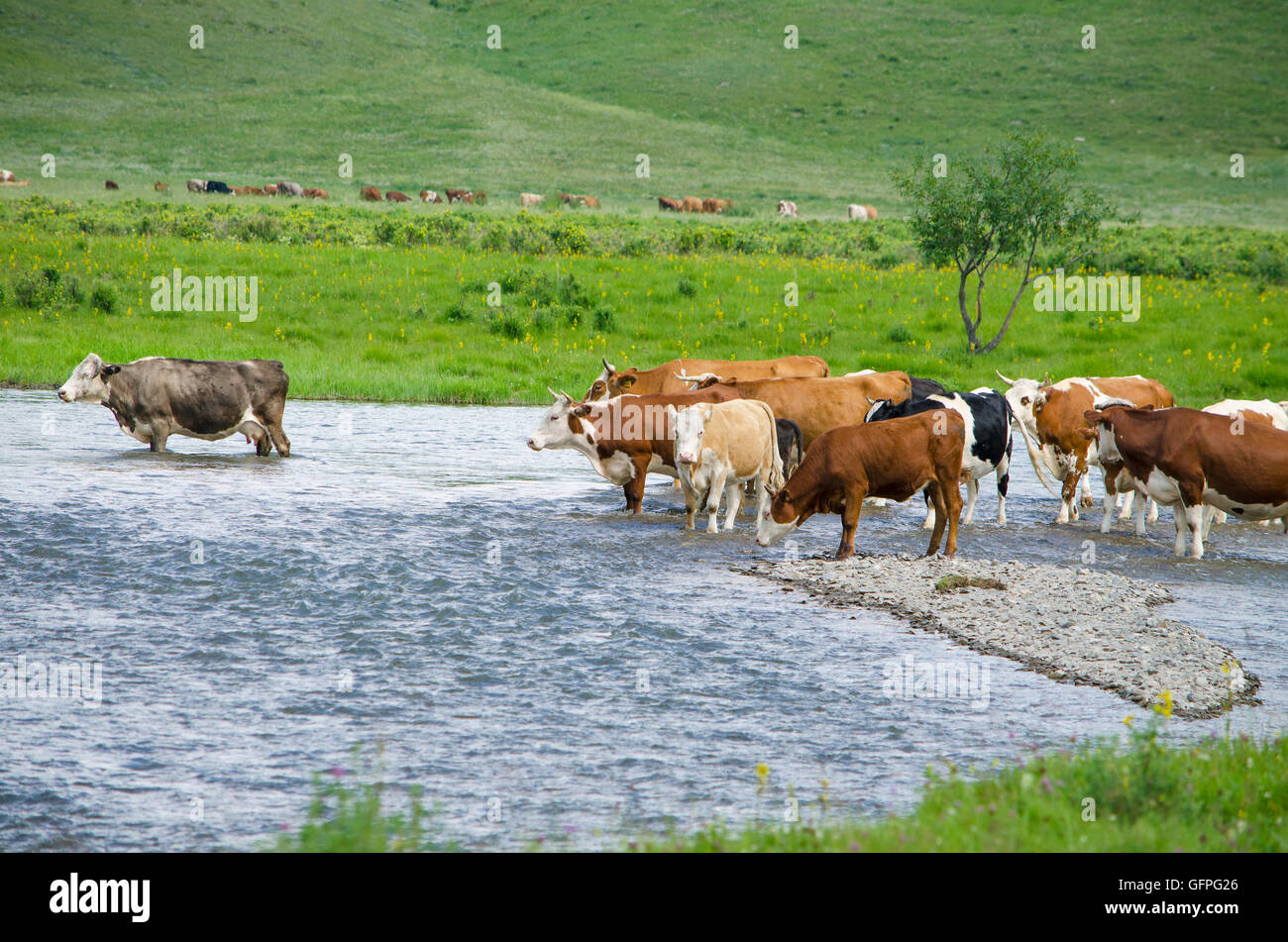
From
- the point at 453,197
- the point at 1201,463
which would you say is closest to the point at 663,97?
the point at 453,197

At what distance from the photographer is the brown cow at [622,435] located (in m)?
14.9

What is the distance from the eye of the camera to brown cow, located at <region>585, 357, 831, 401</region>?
57.9ft

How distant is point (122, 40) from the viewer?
117 m

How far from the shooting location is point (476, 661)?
908 centimetres

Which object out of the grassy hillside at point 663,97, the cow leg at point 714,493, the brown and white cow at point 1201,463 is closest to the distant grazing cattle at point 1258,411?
the brown and white cow at point 1201,463

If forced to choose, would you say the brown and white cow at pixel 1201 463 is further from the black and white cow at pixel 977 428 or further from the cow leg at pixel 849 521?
the cow leg at pixel 849 521

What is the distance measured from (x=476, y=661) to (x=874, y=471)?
5.32 m

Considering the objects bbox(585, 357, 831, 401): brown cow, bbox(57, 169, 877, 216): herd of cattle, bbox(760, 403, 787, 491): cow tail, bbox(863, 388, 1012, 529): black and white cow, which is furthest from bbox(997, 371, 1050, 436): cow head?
bbox(57, 169, 877, 216): herd of cattle

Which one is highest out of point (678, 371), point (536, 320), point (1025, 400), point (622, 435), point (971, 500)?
point (536, 320)

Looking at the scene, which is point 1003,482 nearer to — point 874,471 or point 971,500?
point 971,500

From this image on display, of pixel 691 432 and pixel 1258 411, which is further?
pixel 1258 411

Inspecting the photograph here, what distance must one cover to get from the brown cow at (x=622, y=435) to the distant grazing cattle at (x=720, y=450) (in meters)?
0.21
